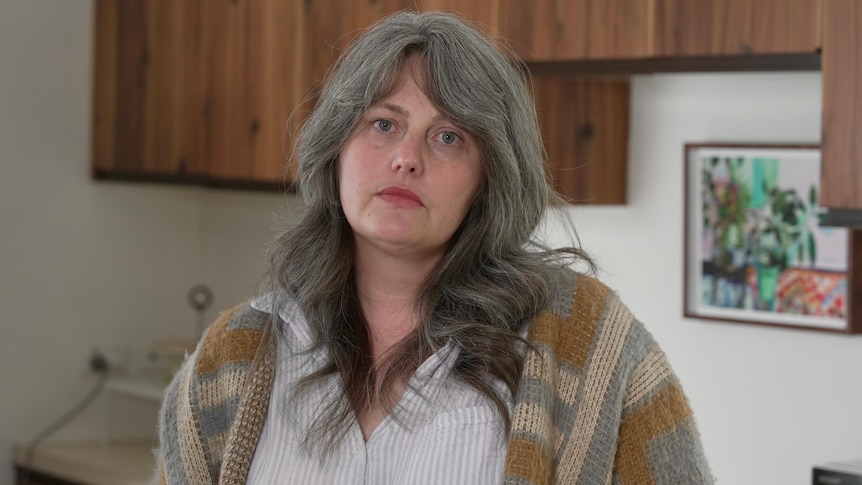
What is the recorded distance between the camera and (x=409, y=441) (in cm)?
131

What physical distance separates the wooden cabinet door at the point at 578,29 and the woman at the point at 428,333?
863mm

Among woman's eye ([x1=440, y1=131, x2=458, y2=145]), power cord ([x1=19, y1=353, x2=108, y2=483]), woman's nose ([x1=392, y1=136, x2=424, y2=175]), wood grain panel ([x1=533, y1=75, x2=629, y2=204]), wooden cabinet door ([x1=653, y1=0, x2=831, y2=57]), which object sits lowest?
power cord ([x1=19, y1=353, x2=108, y2=483])

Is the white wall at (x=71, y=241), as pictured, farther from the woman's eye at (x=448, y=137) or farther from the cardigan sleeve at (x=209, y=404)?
the woman's eye at (x=448, y=137)

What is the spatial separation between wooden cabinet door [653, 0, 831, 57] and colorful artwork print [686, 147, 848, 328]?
0.28 meters

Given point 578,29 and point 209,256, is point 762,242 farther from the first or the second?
point 209,256

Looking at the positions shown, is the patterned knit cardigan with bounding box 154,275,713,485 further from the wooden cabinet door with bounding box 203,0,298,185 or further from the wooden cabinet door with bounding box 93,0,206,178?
the wooden cabinet door with bounding box 93,0,206,178

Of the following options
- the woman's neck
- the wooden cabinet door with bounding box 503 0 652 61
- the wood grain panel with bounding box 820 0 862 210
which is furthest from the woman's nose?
the wooden cabinet door with bounding box 503 0 652 61

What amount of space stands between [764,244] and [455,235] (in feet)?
3.55

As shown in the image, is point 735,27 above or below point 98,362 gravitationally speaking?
above

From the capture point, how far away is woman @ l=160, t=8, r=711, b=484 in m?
1.29

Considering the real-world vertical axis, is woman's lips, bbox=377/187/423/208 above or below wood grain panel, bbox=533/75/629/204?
below

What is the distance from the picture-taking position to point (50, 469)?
11.0ft

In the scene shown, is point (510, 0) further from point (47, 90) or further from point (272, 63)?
point (47, 90)

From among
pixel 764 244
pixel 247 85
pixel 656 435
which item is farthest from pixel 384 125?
pixel 247 85
